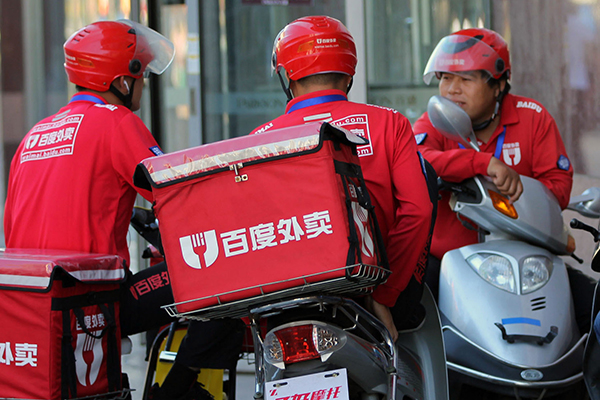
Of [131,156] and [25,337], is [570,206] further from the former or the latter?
[25,337]

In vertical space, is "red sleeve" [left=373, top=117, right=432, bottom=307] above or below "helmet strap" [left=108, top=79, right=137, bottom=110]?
below

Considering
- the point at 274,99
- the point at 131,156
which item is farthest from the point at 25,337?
the point at 274,99

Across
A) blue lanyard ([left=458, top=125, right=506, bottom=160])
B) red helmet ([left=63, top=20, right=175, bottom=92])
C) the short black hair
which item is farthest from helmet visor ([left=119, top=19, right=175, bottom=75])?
blue lanyard ([left=458, top=125, right=506, bottom=160])

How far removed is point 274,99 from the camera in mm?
5754

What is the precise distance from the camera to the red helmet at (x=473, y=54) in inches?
121

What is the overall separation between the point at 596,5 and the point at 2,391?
4.26 metres

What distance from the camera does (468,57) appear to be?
3.08m

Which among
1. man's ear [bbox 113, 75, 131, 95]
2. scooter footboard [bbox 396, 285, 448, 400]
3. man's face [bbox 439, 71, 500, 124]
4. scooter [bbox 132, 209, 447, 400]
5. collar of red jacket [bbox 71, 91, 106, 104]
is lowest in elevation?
scooter footboard [bbox 396, 285, 448, 400]

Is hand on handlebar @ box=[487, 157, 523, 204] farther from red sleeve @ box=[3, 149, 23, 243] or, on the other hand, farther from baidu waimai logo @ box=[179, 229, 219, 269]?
red sleeve @ box=[3, 149, 23, 243]

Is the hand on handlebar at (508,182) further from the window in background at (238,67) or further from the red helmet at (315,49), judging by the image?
the window in background at (238,67)

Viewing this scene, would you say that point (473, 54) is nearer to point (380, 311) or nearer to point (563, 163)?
point (563, 163)

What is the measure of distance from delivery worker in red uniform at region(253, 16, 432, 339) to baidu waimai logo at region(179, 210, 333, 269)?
0.51 meters

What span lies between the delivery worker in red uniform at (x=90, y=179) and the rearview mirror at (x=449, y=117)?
102 cm

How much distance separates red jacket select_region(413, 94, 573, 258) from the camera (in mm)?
3047
